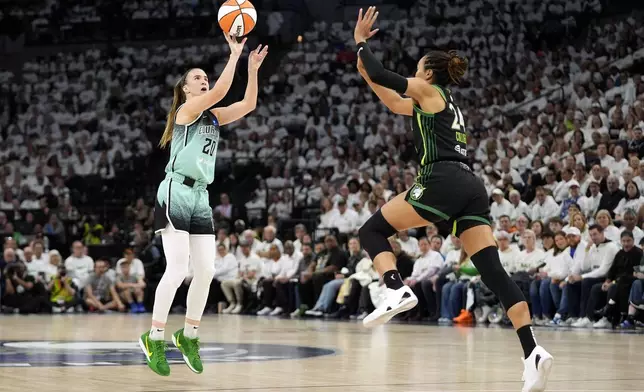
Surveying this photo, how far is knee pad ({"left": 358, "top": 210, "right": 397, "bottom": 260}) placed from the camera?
21.0 feet

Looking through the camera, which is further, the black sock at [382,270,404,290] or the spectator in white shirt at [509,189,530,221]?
the spectator in white shirt at [509,189,530,221]

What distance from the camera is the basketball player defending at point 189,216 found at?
7281 millimetres

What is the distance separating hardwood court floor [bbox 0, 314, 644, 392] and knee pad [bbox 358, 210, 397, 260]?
868 millimetres

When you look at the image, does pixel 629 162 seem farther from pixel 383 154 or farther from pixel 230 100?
pixel 230 100

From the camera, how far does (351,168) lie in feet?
72.5

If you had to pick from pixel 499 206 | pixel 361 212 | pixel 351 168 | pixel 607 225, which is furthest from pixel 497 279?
pixel 351 168

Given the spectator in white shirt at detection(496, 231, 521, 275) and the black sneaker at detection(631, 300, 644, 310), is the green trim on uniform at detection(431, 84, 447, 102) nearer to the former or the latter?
the black sneaker at detection(631, 300, 644, 310)

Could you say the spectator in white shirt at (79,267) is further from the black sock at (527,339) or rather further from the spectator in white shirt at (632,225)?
the black sock at (527,339)

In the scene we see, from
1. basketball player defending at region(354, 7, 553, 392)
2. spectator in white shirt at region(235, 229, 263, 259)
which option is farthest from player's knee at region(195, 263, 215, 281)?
spectator in white shirt at region(235, 229, 263, 259)

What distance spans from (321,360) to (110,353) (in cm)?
195

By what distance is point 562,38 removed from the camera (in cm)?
2445

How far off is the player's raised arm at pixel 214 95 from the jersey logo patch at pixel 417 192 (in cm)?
153

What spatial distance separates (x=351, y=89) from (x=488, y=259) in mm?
20338

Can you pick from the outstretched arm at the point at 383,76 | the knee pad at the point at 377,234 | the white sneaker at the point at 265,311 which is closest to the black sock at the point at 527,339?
the knee pad at the point at 377,234
